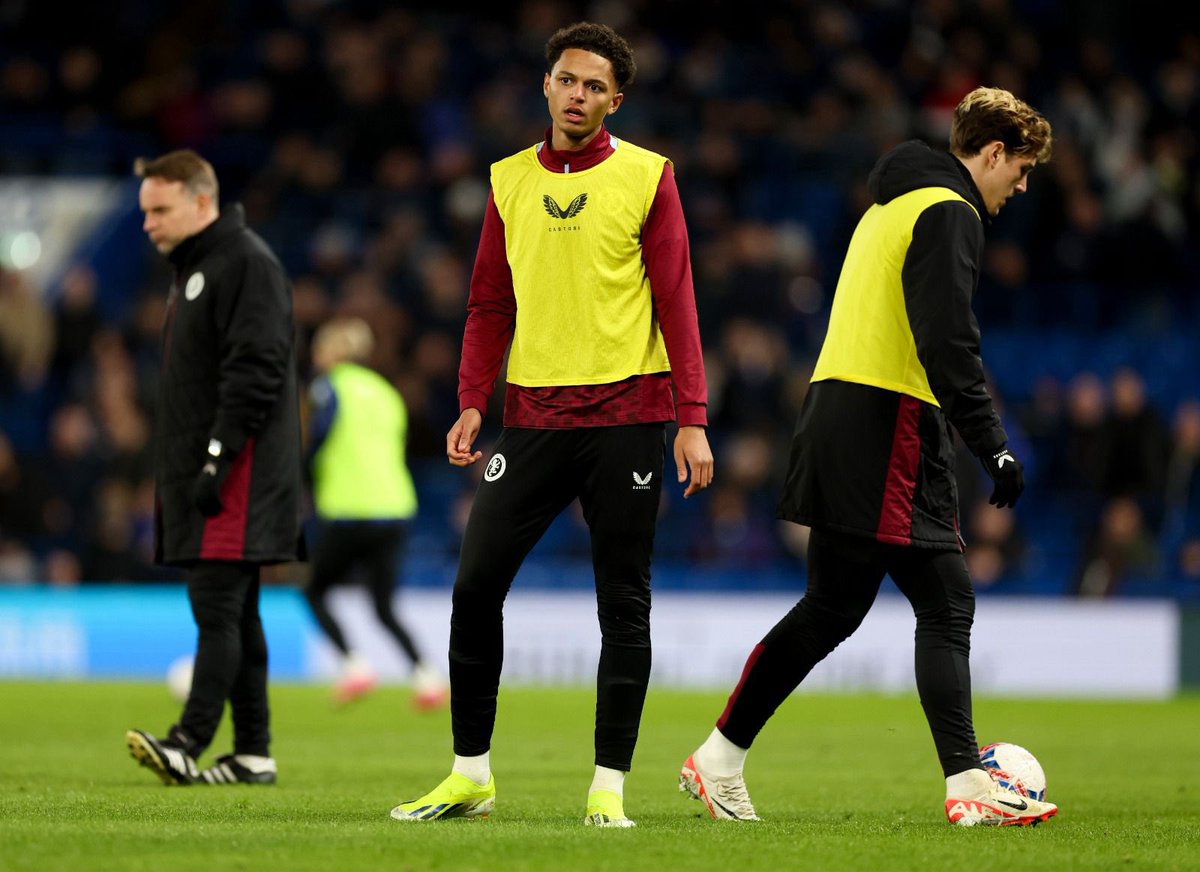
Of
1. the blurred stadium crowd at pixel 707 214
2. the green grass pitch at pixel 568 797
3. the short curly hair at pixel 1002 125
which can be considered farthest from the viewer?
the blurred stadium crowd at pixel 707 214

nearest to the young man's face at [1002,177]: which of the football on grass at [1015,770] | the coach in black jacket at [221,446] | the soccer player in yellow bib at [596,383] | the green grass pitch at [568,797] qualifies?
the soccer player in yellow bib at [596,383]

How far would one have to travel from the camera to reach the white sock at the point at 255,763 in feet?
25.2

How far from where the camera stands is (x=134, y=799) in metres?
6.68

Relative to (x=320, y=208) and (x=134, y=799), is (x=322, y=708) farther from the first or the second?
(x=320, y=208)

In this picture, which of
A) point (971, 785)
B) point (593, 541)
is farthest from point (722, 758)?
point (593, 541)

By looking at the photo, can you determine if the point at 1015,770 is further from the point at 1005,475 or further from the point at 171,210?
the point at 171,210

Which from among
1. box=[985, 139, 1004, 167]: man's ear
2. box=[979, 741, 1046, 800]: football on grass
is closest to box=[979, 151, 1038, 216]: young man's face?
box=[985, 139, 1004, 167]: man's ear

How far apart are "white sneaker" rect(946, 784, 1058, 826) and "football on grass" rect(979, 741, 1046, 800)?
11 centimetres

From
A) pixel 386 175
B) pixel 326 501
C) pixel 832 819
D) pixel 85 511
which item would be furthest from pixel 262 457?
pixel 386 175

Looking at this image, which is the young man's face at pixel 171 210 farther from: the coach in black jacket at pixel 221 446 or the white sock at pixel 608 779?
the white sock at pixel 608 779

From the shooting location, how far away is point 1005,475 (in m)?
6.01

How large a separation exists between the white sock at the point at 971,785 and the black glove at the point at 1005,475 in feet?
2.94

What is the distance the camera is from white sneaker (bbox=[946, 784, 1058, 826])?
6203mm

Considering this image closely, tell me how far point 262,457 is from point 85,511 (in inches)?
432
